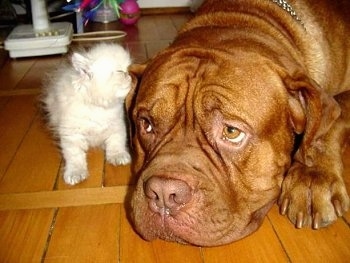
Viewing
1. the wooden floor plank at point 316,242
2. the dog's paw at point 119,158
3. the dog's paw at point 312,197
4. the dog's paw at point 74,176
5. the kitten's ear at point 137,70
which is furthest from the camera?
the dog's paw at point 119,158

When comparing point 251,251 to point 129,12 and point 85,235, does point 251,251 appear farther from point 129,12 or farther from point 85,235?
point 129,12

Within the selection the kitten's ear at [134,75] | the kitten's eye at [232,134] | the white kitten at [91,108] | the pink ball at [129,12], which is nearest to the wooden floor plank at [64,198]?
the white kitten at [91,108]

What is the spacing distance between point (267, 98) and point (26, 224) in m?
1.20

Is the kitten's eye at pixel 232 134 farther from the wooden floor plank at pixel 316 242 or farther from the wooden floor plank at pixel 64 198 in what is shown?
the wooden floor plank at pixel 64 198

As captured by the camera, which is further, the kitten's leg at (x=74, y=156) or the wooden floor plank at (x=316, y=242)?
the kitten's leg at (x=74, y=156)

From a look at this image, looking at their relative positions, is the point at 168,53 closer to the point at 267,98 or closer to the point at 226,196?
the point at 267,98

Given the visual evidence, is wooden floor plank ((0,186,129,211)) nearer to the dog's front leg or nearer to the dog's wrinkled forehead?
the dog's wrinkled forehead

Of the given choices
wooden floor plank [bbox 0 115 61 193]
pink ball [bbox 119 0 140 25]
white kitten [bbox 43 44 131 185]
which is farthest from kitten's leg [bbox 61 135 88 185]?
pink ball [bbox 119 0 140 25]

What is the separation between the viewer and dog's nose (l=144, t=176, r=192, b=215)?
1397 mm

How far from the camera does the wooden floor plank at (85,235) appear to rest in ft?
5.60

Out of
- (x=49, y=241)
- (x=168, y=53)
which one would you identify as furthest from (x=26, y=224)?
(x=168, y=53)

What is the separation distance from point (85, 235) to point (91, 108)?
0.78 meters

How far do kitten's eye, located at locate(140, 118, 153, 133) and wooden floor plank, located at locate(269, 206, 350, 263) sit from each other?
2.21 feet

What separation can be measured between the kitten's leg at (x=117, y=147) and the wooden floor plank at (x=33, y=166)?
0.97ft
